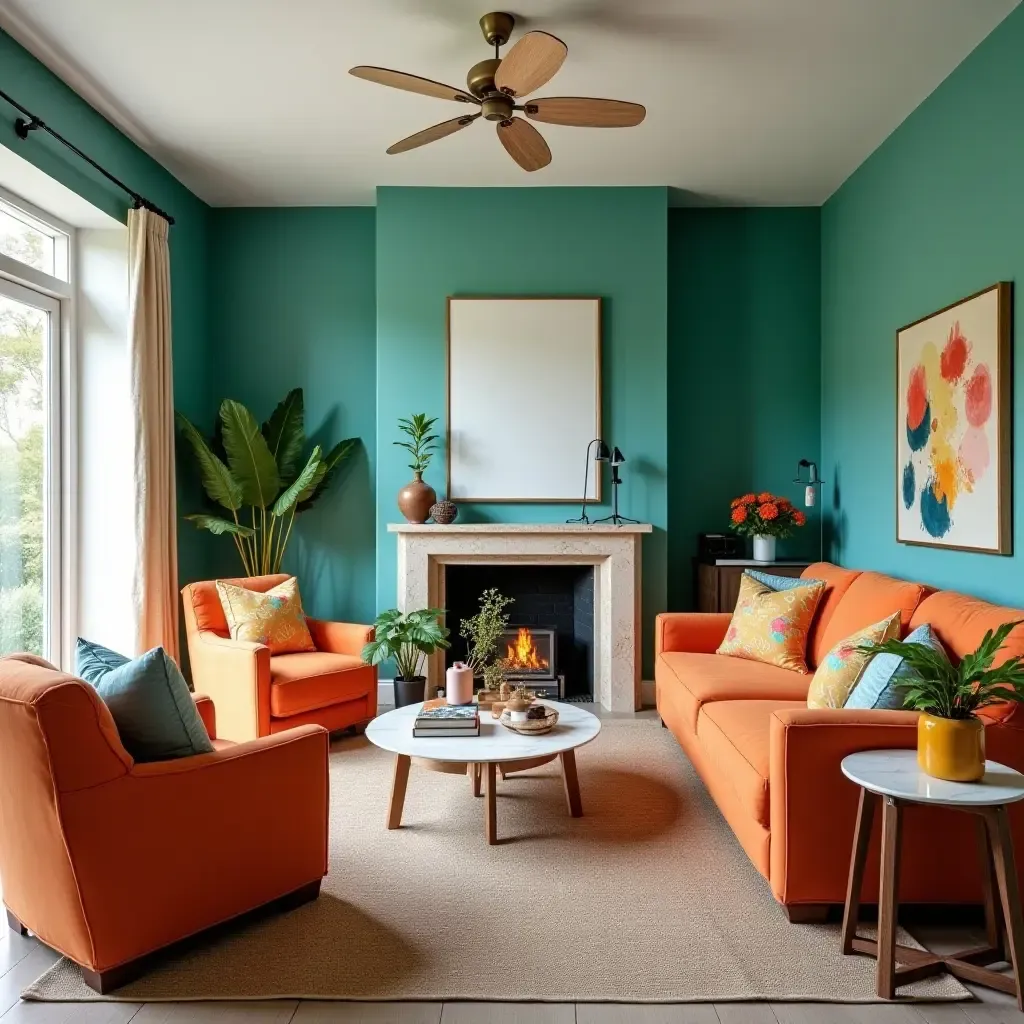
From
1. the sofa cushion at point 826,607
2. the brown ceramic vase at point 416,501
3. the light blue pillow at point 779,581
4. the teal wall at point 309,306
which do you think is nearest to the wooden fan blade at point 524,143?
the brown ceramic vase at point 416,501

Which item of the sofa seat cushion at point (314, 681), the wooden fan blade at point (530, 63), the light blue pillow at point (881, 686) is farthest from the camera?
the sofa seat cushion at point (314, 681)

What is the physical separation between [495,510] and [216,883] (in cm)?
305

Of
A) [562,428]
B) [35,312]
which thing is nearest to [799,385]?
[562,428]

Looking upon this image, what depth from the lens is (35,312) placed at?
156 inches

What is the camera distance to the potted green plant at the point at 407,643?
4395mm

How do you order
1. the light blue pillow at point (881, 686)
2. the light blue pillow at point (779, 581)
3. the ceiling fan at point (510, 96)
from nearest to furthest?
the light blue pillow at point (881, 686) → the ceiling fan at point (510, 96) → the light blue pillow at point (779, 581)

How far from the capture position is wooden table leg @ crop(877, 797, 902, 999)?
202 centimetres

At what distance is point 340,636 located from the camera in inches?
176

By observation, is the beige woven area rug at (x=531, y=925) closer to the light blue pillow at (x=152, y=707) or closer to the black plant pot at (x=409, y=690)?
the light blue pillow at (x=152, y=707)

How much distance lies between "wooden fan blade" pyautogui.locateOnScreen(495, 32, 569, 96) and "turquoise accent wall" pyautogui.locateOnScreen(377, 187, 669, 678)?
1.95 meters

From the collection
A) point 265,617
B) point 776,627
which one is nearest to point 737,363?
point 776,627

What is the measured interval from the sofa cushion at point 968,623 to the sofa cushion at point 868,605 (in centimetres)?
8

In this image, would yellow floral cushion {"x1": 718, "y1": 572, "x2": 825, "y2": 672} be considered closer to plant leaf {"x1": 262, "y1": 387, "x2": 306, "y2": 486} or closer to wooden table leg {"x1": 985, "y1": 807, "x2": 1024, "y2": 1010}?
wooden table leg {"x1": 985, "y1": 807, "x2": 1024, "y2": 1010}

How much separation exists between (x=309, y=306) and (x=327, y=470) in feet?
3.75
